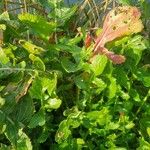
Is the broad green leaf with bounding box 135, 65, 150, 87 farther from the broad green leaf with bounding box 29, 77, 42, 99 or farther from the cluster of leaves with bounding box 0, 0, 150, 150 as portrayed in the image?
the broad green leaf with bounding box 29, 77, 42, 99

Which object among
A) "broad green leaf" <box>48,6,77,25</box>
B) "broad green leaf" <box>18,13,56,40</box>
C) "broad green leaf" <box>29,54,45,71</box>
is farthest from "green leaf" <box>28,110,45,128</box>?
"broad green leaf" <box>48,6,77,25</box>

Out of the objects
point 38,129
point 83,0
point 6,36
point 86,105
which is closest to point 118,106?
point 86,105

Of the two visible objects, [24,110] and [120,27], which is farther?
[120,27]

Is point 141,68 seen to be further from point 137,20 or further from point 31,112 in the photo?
point 31,112

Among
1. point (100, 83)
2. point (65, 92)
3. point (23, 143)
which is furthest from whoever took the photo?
point (65, 92)

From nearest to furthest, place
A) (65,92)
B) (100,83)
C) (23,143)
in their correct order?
(23,143), (100,83), (65,92)

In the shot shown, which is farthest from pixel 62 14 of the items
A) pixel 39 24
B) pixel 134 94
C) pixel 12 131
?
pixel 12 131

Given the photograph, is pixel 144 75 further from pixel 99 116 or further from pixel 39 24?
pixel 39 24
